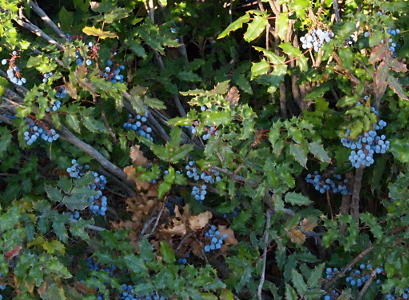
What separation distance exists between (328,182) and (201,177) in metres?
0.66

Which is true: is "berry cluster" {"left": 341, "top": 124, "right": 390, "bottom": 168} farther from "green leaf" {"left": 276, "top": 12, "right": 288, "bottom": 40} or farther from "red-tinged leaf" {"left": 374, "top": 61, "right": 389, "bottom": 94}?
"green leaf" {"left": 276, "top": 12, "right": 288, "bottom": 40}

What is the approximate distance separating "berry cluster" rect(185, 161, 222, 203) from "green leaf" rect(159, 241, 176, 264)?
0.97ft

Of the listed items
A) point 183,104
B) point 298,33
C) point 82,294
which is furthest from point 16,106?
point 298,33

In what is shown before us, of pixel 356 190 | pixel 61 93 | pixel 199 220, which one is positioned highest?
pixel 61 93

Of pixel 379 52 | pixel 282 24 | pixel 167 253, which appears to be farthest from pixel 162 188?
pixel 379 52

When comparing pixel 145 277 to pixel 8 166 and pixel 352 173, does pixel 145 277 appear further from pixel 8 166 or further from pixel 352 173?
pixel 352 173

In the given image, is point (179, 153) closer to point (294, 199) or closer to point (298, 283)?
A: point (294, 199)

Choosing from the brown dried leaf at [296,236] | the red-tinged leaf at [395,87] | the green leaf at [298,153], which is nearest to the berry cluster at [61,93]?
the green leaf at [298,153]

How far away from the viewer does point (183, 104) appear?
329 cm

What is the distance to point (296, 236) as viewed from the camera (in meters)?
2.47

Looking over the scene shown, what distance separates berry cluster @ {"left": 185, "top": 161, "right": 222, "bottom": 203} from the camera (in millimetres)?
2469

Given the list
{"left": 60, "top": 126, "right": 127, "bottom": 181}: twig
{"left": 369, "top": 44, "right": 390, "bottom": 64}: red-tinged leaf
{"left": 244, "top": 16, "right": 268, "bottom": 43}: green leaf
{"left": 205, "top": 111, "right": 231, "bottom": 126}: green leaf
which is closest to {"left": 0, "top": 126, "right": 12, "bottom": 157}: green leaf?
{"left": 60, "top": 126, "right": 127, "bottom": 181}: twig

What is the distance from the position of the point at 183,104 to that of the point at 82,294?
127 cm

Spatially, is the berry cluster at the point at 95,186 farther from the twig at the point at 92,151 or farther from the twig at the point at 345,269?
the twig at the point at 345,269
